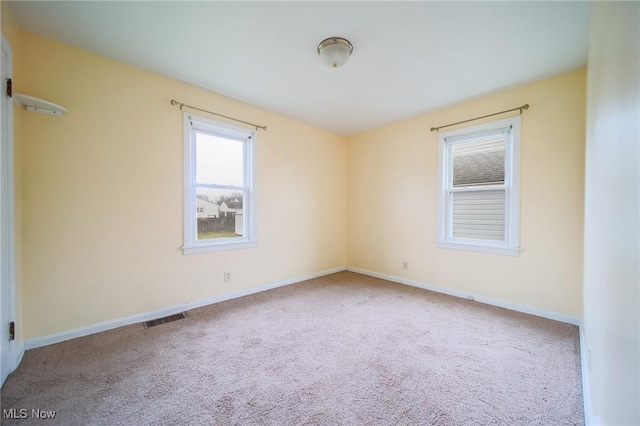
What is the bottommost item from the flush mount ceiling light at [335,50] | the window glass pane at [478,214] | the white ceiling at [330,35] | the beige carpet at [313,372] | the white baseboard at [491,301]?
the beige carpet at [313,372]

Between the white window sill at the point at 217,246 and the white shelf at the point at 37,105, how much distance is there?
160cm

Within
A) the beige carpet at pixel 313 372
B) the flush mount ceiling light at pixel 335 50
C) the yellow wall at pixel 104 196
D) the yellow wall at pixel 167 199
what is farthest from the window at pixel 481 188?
the yellow wall at pixel 104 196

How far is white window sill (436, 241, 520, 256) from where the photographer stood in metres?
2.88

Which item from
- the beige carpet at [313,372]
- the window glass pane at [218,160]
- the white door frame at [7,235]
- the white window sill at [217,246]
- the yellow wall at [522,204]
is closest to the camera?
the beige carpet at [313,372]

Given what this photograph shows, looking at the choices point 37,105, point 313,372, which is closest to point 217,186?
point 37,105


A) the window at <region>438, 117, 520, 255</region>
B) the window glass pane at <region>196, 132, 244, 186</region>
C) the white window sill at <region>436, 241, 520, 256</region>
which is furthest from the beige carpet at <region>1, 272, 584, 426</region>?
the window glass pane at <region>196, 132, 244, 186</region>

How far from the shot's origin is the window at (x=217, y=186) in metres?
2.85

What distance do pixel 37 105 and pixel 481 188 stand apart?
4576 millimetres

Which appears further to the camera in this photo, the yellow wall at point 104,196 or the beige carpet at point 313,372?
the yellow wall at point 104,196

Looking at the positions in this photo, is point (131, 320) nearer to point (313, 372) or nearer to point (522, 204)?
point (313, 372)

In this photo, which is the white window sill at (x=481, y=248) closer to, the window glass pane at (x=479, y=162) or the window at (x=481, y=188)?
the window at (x=481, y=188)

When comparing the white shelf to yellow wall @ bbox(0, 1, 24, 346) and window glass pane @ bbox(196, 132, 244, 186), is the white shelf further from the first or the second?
window glass pane @ bbox(196, 132, 244, 186)

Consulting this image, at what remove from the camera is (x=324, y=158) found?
4.40 metres

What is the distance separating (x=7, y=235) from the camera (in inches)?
67.5
